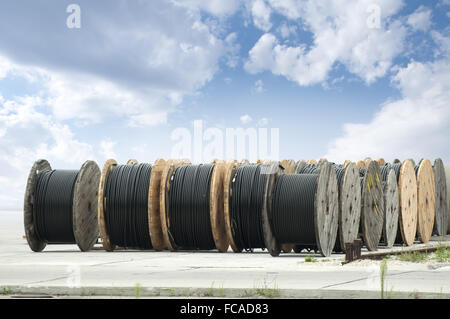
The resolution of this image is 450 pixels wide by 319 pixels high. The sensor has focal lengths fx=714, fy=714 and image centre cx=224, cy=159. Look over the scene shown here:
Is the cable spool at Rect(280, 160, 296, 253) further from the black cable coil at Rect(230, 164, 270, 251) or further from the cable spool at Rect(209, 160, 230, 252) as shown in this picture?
the cable spool at Rect(209, 160, 230, 252)

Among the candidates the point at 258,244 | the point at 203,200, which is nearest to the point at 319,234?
the point at 258,244

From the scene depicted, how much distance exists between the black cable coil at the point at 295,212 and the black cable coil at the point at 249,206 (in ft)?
1.95

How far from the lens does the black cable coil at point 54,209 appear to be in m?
14.3

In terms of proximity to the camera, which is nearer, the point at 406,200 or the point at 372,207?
the point at 372,207

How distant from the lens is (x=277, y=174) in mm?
13227

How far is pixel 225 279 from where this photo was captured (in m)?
7.82

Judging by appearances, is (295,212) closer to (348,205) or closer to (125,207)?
(348,205)

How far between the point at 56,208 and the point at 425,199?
968cm

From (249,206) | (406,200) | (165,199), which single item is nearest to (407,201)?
(406,200)

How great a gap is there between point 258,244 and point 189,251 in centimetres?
151

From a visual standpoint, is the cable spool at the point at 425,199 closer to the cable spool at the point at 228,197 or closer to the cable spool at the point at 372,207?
the cable spool at the point at 372,207

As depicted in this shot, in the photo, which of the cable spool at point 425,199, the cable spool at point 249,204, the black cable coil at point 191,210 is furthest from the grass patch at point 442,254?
the cable spool at point 425,199

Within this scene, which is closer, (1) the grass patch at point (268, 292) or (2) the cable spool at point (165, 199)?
(1) the grass patch at point (268, 292)
